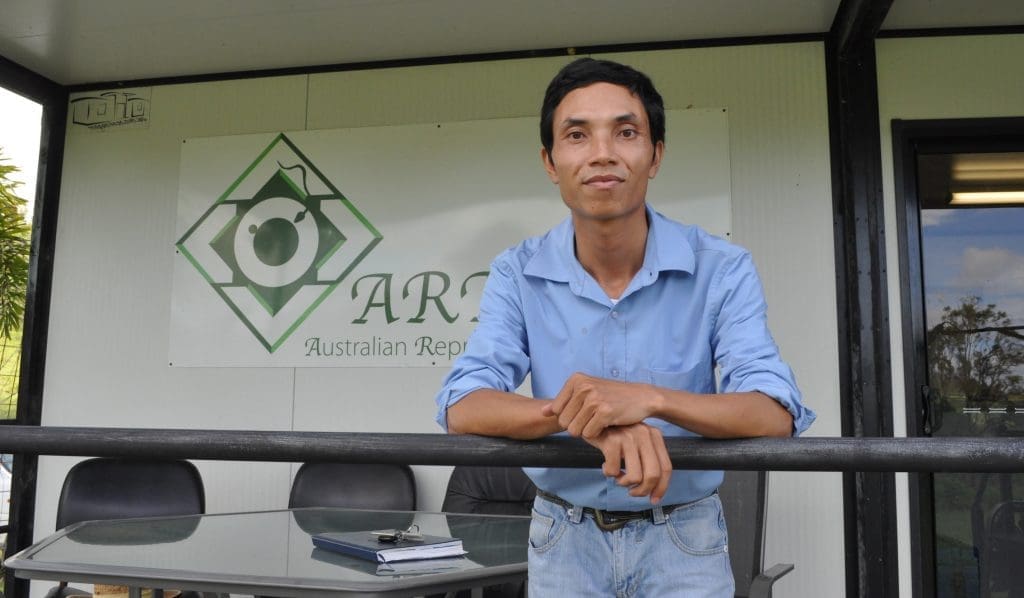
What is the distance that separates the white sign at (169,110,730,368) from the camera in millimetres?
4004

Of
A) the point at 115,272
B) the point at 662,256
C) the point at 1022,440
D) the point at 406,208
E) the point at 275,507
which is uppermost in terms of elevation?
the point at 406,208

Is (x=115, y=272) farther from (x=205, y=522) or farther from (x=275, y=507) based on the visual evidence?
(x=205, y=522)

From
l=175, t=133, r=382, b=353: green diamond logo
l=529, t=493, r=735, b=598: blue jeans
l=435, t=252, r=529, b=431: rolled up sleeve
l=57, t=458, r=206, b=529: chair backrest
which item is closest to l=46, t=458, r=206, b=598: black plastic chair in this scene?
l=57, t=458, r=206, b=529: chair backrest

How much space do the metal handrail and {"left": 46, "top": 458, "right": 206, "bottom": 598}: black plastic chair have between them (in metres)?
2.77

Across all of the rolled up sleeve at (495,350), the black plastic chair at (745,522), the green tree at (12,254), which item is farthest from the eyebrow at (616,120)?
the green tree at (12,254)

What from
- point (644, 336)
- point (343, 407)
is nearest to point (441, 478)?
point (343, 407)

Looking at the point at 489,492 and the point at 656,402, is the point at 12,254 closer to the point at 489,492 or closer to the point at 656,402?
the point at 489,492

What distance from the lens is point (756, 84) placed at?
3.90 meters

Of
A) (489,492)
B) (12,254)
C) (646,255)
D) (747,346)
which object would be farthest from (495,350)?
(12,254)

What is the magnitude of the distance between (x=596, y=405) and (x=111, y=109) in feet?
13.7

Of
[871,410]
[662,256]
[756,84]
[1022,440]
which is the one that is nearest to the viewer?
[1022,440]

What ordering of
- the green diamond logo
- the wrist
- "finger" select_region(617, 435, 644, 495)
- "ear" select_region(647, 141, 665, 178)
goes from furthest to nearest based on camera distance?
the green diamond logo
"ear" select_region(647, 141, 665, 178)
the wrist
"finger" select_region(617, 435, 644, 495)

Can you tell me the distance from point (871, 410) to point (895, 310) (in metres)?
0.44

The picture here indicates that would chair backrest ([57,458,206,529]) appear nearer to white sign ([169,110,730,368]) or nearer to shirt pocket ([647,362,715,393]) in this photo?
white sign ([169,110,730,368])
